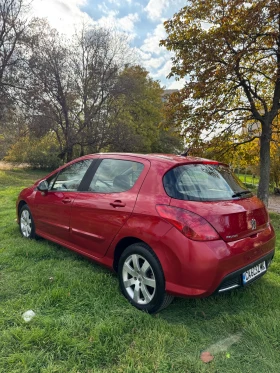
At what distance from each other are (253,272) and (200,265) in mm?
770

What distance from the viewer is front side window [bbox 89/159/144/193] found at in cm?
306

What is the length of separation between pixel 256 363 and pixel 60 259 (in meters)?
2.71

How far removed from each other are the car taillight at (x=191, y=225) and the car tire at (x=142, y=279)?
0.41m

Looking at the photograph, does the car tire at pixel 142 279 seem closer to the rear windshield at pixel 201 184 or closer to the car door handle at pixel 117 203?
the car door handle at pixel 117 203

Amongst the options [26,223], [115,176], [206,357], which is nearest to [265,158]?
[115,176]

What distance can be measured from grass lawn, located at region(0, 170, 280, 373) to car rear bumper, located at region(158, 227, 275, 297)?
36cm

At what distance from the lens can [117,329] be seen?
2.35m

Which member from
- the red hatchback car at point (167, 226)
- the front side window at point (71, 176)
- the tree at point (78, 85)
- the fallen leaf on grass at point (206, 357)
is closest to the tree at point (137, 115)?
the tree at point (78, 85)

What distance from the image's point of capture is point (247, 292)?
307cm

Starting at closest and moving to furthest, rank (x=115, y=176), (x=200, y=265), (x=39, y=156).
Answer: (x=200, y=265) → (x=115, y=176) → (x=39, y=156)

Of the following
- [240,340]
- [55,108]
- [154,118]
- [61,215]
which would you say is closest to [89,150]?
[55,108]

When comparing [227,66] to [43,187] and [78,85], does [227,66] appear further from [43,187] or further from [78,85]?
[78,85]

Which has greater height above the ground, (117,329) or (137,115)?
(137,115)

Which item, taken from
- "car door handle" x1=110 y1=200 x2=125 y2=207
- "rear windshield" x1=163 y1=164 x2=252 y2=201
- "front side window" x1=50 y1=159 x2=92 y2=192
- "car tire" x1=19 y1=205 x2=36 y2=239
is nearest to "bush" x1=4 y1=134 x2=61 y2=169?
"car tire" x1=19 y1=205 x2=36 y2=239
